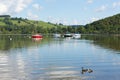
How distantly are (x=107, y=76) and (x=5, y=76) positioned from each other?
38.7 feet

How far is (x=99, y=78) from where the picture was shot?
122 ft

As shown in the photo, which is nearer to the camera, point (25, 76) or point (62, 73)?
point (25, 76)

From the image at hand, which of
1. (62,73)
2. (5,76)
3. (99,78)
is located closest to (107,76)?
(99,78)

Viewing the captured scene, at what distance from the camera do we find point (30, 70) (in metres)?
43.4

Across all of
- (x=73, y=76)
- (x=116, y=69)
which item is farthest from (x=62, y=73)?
(x=116, y=69)

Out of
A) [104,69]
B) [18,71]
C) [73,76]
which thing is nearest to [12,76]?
[18,71]

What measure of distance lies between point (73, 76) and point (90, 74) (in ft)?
8.41

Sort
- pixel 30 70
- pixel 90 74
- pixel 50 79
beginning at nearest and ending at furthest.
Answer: pixel 50 79 → pixel 90 74 → pixel 30 70

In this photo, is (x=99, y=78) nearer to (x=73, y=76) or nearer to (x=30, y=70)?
(x=73, y=76)

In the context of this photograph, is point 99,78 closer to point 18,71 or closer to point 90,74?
point 90,74

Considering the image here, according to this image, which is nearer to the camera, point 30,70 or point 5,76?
point 5,76

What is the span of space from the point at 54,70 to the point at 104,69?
673 centimetres

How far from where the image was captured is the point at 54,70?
43.6 m

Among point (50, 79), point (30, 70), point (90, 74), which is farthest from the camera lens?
point (30, 70)
